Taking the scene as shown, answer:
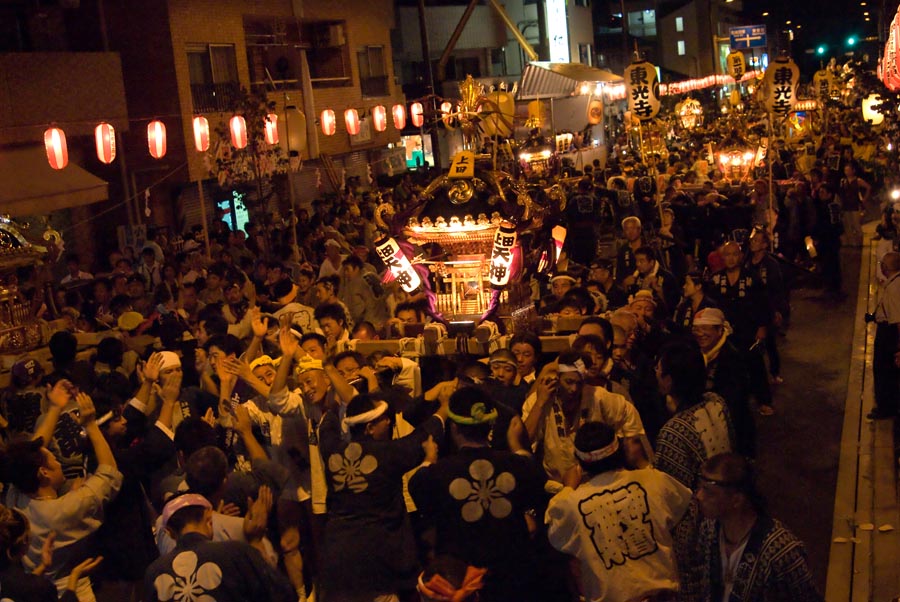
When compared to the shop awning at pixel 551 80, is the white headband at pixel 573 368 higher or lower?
lower

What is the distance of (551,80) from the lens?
34500 millimetres

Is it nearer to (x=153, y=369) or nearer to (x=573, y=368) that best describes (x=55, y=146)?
(x=153, y=369)

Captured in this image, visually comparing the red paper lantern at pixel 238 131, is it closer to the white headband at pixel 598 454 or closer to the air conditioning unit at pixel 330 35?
the air conditioning unit at pixel 330 35

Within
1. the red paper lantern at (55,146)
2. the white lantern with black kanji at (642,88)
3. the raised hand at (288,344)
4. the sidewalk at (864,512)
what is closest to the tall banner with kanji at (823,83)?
the white lantern with black kanji at (642,88)

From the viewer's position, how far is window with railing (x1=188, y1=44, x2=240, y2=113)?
22609mm

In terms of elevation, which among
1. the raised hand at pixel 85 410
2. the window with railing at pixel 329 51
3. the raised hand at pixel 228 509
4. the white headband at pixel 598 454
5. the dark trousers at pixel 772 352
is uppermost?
the window with railing at pixel 329 51

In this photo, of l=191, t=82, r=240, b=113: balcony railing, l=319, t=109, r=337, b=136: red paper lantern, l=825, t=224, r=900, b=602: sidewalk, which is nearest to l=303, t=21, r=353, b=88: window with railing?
l=319, t=109, r=337, b=136: red paper lantern

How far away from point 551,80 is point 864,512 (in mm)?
28033

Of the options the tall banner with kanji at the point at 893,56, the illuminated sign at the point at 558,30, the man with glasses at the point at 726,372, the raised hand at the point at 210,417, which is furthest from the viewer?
the illuminated sign at the point at 558,30

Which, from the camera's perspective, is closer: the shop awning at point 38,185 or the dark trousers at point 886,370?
the dark trousers at point 886,370

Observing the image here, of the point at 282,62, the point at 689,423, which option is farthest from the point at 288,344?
the point at 282,62

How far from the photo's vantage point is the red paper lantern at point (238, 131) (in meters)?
18.2

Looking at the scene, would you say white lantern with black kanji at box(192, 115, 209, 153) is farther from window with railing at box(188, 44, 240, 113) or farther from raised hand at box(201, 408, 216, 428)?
raised hand at box(201, 408, 216, 428)

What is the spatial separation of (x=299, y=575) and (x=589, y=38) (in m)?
46.1
